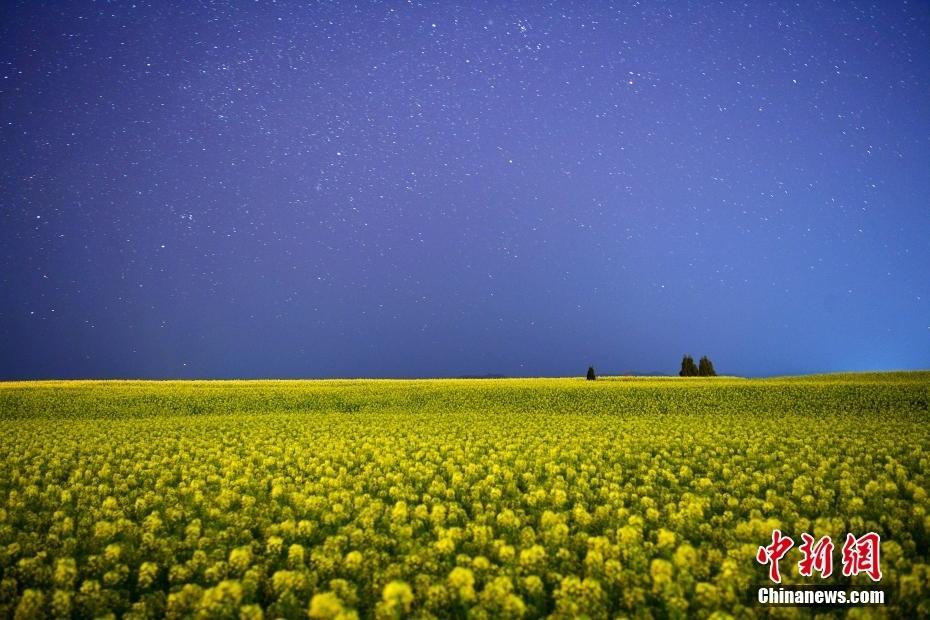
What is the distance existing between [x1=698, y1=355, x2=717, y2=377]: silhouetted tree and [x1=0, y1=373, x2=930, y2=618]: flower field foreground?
6618 cm

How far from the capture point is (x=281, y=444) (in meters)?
16.2

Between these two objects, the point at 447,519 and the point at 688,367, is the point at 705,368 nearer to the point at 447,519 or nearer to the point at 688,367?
the point at 688,367

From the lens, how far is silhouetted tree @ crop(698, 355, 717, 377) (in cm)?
8056

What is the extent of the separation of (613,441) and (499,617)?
11.7m

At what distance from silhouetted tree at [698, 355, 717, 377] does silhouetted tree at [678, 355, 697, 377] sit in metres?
0.98

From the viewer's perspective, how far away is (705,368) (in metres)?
81.3

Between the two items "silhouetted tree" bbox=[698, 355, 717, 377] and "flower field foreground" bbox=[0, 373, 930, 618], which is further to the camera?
"silhouetted tree" bbox=[698, 355, 717, 377]

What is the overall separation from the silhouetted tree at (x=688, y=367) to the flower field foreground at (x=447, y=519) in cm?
6550

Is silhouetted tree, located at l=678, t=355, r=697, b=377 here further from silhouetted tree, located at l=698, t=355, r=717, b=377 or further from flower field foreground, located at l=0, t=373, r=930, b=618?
flower field foreground, located at l=0, t=373, r=930, b=618

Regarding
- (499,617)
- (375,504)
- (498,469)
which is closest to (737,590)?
(499,617)

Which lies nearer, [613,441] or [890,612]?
[890,612]

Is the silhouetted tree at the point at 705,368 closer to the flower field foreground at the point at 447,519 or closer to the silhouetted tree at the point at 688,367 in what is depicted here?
the silhouetted tree at the point at 688,367

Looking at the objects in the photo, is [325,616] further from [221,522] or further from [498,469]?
[498,469]

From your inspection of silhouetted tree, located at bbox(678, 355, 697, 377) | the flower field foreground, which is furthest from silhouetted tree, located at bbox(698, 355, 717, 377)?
the flower field foreground
